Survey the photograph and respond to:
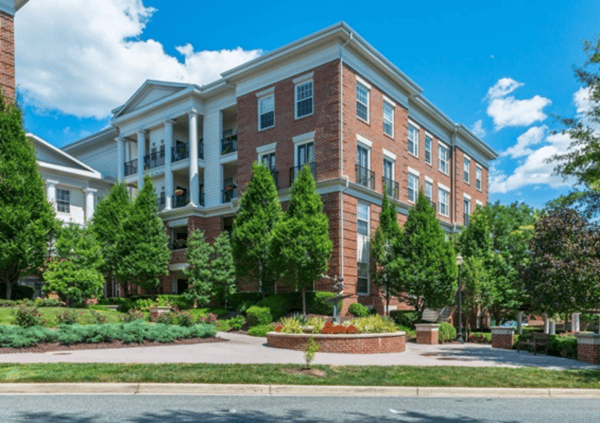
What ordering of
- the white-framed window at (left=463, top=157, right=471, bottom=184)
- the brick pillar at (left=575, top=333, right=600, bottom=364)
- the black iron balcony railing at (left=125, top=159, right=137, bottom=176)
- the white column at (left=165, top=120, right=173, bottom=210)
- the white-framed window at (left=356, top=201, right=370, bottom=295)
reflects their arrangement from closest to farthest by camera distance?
the brick pillar at (left=575, top=333, right=600, bottom=364) < the white-framed window at (left=356, top=201, right=370, bottom=295) < the white column at (left=165, top=120, right=173, bottom=210) < the black iron balcony railing at (left=125, top=159, right=137, bottom=176) < the white-framed window at (left=463, top=157, right=471, bottom=184)

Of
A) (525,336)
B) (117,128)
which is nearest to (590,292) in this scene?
(525,336)

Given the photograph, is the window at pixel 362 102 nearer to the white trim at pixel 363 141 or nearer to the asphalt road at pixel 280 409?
the white trim at pixel 363 141

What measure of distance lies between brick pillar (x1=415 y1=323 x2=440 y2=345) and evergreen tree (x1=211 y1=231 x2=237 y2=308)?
993 centimetres

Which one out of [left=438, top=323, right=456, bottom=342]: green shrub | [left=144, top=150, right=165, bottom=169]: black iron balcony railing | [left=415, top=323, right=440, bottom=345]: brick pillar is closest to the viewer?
[left=415, top=323, right=440, bottom=345]: brick pillar

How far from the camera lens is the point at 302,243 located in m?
22.6

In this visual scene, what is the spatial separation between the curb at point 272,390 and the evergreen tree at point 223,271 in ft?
58.1

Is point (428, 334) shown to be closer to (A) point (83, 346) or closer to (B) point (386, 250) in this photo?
(B) point (386, 250)

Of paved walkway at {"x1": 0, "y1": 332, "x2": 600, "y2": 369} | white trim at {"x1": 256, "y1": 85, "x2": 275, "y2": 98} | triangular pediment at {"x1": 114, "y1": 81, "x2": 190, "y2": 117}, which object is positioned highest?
triangular pediment at {"x1": 114, "y1": 81, "x2": 190, "y2": 117}

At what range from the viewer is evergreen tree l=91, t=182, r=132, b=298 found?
98.2ft

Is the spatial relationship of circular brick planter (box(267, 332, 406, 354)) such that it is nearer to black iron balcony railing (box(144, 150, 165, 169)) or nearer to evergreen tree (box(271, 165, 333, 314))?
evergreen tree (box(271, 165, 333, 314))

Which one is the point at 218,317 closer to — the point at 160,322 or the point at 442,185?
the point at 160,322

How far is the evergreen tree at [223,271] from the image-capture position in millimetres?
27500

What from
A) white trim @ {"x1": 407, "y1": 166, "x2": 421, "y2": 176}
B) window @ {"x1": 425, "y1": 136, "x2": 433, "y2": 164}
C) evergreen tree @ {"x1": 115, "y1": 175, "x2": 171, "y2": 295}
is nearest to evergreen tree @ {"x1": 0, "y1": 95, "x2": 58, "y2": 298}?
evergreen tree @ {"x1": 115, "y1": 175, "x2": 171, "y2": 295}

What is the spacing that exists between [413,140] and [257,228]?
15.1 metres
